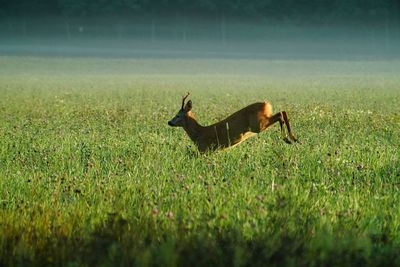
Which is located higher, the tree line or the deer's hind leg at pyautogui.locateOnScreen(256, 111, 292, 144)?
the tree line

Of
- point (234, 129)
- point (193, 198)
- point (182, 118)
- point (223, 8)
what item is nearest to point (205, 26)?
point (223, 8)

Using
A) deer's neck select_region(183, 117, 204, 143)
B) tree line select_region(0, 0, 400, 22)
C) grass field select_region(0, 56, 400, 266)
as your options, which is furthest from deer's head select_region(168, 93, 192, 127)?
tree line select_region(0, 0, 400, 22)

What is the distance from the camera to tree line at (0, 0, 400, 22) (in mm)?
85875

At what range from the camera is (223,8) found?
8781 cm

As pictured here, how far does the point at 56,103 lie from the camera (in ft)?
80.0

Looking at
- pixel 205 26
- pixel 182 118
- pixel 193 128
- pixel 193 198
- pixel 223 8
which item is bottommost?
pixel 193 198

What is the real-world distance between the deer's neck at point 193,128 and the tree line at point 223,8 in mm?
75487

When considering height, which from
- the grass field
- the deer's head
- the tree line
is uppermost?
the tree line

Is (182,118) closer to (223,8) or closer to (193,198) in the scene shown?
(193,198)

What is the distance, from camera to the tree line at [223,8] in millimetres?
85875

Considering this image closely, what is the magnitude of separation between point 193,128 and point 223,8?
7792cm

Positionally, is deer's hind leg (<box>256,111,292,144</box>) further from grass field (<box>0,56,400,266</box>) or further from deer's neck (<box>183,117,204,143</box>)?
deer's neck (<box>183,117,204,143</box>)

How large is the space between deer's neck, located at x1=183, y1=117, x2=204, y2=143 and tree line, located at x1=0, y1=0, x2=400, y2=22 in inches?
2972

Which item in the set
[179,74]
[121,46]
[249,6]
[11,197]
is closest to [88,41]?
[121,46]
